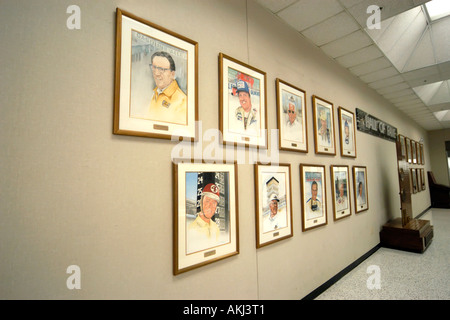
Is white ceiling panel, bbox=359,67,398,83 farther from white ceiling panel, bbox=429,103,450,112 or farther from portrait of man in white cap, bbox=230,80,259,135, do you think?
white ceiling panel, bbox=429,103,450,112

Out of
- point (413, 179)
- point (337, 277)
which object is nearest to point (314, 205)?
point (337, 277)

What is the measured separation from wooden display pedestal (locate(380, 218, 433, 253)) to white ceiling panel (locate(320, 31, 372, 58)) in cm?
333

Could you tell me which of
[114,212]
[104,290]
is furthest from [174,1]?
[104,290]

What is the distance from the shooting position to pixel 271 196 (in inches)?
84.5

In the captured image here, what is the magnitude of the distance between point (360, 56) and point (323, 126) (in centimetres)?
139

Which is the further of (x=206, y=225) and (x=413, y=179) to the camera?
(x=413, y=179)

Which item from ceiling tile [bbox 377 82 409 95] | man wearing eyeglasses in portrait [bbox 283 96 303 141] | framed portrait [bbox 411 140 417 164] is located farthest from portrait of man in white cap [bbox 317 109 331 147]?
framed portrait [bbox 411 140 417 164]

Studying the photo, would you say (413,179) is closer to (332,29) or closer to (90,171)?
(332,29)

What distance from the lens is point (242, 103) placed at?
6.47 feet

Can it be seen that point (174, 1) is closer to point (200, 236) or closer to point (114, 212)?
point (114, 212)

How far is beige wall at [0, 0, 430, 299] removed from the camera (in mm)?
1000

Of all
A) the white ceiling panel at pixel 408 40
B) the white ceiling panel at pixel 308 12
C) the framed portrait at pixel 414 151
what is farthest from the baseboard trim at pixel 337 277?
the framed portrait at pixel 414 151

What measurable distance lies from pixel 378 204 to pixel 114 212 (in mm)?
4877

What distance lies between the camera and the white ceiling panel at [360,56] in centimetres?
321
